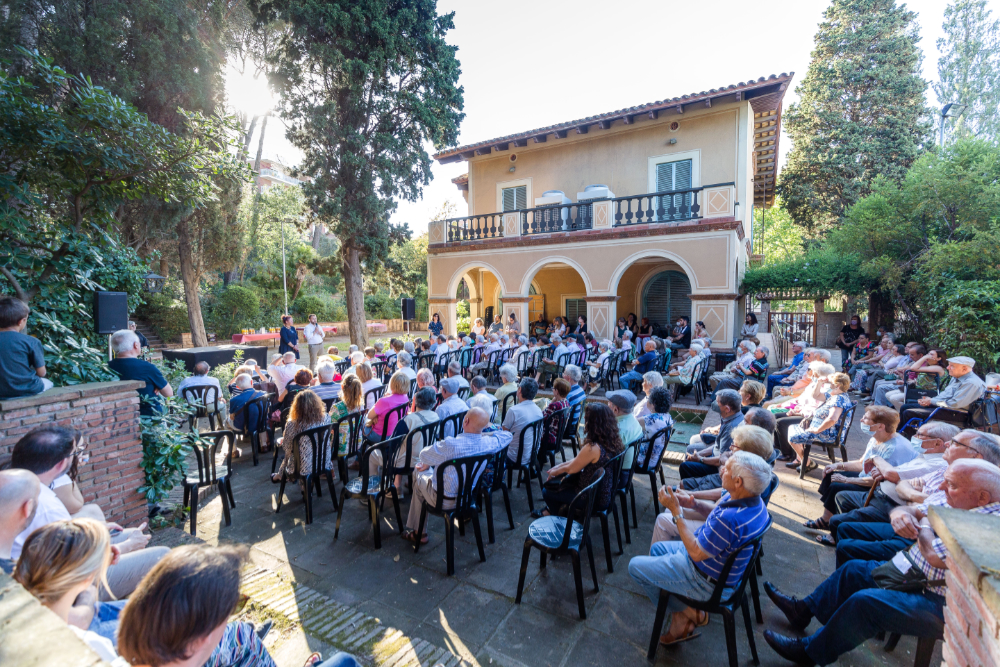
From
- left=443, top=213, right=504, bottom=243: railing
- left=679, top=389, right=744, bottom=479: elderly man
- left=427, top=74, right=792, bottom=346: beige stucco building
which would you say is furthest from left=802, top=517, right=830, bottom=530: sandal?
left=443, top=213, right=504, bottom=243: railing

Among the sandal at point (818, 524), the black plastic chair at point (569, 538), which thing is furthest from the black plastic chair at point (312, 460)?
the sandal at point (818, 524)

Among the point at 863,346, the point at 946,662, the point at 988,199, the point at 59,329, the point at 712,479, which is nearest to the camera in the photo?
the point at 946,662

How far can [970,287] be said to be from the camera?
22.8ft

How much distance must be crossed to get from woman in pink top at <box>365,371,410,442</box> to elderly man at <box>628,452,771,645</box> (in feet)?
8.49

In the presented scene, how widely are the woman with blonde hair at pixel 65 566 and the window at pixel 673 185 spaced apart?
11911 mm

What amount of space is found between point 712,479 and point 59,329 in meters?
5.30

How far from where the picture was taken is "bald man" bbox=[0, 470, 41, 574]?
5.89 ft

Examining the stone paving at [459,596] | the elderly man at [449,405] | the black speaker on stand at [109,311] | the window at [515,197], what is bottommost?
the stone paving at [459,596]

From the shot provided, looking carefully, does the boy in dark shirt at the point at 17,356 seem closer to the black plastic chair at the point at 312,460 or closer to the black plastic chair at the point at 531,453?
the black plastic chair at the point at 312,460

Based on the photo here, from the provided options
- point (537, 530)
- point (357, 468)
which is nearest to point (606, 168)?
point (357, 468)

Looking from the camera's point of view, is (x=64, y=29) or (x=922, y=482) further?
(x=64, y=29)

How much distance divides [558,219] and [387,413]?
9872 millimetres

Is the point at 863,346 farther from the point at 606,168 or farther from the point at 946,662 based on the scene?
the point at 946,662

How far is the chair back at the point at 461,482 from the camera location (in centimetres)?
302
